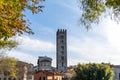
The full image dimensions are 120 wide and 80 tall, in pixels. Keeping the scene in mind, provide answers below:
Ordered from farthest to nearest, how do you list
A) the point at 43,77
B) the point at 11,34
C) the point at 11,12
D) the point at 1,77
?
1. the point at 43,77
2. the point at 1,77
3. the point at 11,34
4. the point at 11,12

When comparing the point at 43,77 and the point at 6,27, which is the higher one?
the point at 43,77

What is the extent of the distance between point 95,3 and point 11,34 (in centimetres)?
433

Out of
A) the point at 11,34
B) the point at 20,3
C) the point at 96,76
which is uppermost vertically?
the point at 96,76

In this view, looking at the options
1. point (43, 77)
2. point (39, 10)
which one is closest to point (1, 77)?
point (43, 77)

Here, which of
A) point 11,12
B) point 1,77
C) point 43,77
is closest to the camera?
point 11,12

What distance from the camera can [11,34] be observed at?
16.8 meters

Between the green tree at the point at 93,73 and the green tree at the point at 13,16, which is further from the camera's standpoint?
the green tree at the point at 93,73

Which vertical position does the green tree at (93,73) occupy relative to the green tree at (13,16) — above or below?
above

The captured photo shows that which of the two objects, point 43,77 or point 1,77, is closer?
point 1,77

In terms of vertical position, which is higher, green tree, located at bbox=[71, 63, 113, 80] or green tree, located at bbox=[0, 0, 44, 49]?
green tree, located at bbox=[71, 63, 113, 80]

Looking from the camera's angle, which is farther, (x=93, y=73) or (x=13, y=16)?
(x=93, y=73)

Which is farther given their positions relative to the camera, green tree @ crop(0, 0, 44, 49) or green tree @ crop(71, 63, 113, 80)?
green tree @ crop(71, 63, 113, 80)

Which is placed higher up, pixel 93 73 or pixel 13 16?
pixel 93 73

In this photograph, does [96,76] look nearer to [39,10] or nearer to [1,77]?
[1,77]
